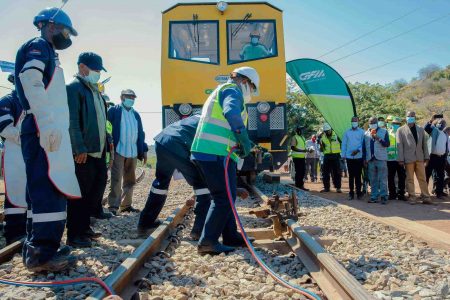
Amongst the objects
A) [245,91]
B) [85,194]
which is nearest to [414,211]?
[245,91]

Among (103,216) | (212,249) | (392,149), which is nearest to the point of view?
(212,249)

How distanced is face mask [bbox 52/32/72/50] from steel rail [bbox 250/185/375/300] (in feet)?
8.88

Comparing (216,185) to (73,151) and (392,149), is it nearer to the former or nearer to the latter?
(73,151)

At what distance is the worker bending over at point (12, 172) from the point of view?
450 centimetres

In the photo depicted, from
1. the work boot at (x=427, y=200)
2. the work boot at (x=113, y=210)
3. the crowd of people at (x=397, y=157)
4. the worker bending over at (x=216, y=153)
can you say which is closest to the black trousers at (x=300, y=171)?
A: the crowd of people at (x=397, y=157)

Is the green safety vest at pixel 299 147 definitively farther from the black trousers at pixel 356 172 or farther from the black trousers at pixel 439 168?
the black trousers at pixel 439 168

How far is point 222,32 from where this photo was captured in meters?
8.96

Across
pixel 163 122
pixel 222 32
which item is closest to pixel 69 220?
pixel 163 122

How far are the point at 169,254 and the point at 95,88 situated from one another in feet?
6.93

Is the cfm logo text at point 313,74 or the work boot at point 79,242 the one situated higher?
the cfm logo text at point 313,74

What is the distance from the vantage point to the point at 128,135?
662 centimetres

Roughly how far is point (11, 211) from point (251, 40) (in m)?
6.31

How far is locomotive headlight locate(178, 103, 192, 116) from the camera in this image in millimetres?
8398

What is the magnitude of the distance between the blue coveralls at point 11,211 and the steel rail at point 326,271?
2.94 metres
